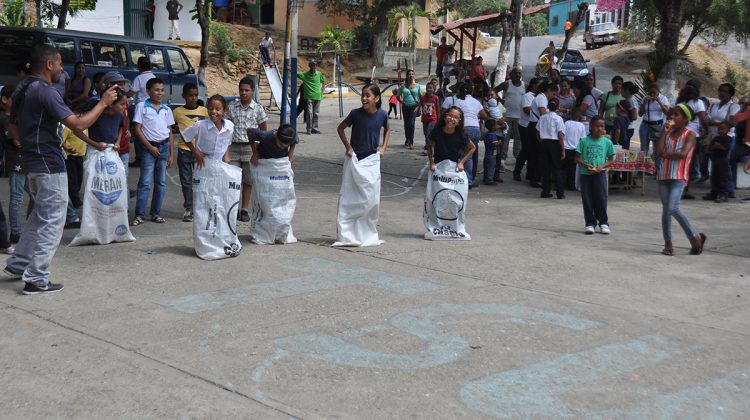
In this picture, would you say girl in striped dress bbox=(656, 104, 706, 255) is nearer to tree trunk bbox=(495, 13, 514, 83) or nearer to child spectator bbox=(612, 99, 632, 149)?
child spectator bbox=(612, 99, 632, 149)

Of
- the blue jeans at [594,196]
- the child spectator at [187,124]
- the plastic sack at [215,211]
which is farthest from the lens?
the blue jeans at [594,196]

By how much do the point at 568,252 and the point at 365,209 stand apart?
7.13ft

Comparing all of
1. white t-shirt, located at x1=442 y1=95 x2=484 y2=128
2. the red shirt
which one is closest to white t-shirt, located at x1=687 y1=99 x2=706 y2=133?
white t-shirt, located at x1=442 y1=95 x2=484 y2=128

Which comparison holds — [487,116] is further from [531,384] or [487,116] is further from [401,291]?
[531,384]

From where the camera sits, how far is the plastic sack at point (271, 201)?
921 centimetres

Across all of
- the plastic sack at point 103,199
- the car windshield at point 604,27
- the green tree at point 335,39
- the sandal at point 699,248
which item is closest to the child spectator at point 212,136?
the plastic sack at point 103,199

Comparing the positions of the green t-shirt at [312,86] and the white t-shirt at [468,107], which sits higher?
the green t-shirt at [312,86]

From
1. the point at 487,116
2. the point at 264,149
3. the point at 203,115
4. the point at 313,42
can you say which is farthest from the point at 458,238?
the point at 313,42

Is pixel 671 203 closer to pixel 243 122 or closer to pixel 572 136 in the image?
pixel 572 136

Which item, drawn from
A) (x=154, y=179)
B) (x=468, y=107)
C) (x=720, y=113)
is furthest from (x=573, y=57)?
(x=154, y=179)

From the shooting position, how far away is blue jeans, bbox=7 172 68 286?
6918 mm

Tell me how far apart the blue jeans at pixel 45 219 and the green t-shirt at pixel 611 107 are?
1060cm

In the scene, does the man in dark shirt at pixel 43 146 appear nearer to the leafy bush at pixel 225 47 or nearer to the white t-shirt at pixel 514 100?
the white t-shirt at pixel 514 100

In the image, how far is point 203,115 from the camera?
34.9ft
